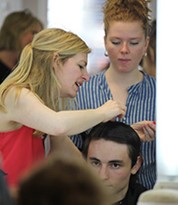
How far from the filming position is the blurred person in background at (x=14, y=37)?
2967 millimetres

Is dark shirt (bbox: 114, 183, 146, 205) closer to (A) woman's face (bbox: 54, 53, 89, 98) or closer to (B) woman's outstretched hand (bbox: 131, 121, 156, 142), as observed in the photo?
(B) woman's outstretched hand (bbox: 131, 121, 156, 142)

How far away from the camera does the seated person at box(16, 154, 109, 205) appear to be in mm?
635

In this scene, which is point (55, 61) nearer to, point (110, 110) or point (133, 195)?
point (110, 110)

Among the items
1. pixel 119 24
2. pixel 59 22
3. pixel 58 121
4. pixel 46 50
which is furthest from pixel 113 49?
pixel 59 22

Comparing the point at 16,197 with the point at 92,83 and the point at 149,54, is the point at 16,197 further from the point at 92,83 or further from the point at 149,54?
the point at 149,54

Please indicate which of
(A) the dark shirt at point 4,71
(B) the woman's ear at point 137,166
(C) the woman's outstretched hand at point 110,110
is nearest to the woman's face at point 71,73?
(C) the woman's outstretched hand at point 110,110

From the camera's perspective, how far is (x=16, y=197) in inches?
25.8

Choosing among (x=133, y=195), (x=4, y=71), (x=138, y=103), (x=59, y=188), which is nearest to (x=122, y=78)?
(x=138, y=103)

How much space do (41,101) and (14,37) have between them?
139cm

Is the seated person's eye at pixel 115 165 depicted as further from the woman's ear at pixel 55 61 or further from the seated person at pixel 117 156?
the woman's ear at pixel 55 61

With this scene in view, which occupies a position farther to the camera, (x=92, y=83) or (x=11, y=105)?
(x=92, y=83)

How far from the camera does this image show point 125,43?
73.6 inches

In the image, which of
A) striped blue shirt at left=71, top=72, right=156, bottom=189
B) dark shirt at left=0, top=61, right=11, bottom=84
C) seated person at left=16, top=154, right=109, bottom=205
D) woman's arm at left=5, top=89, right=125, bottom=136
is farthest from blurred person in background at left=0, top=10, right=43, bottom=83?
seated person at left=16, top=154, right=109, bottom=205

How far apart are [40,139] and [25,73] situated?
0.56 ft
